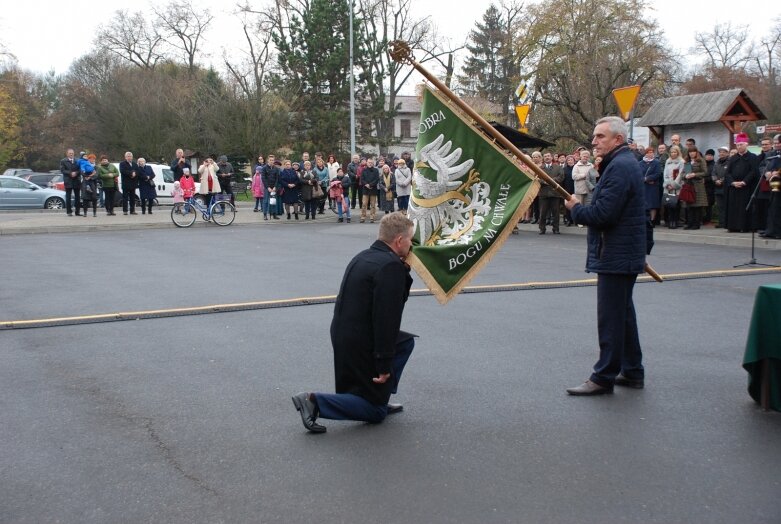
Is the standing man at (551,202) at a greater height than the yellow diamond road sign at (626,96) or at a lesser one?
lesser

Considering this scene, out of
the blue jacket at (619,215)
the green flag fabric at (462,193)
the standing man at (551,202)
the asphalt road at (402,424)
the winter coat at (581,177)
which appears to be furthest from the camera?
the standing man at (551,202)

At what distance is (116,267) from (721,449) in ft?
36.3

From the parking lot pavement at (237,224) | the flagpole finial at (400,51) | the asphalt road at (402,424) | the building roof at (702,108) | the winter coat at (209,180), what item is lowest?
the asphalt road at (402,424)

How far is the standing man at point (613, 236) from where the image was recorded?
5.75m

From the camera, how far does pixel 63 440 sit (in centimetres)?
505

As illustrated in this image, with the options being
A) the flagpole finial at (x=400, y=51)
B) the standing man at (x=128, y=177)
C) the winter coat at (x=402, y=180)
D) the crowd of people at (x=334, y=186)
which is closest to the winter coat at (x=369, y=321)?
the flagpole finial at (x=400, y=51)

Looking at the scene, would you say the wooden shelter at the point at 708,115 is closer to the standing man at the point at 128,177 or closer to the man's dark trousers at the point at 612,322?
the standing man at the point at 128,177

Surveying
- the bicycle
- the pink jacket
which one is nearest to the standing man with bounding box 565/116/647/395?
the bicycle

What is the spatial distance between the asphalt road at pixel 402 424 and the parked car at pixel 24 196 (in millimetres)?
27627

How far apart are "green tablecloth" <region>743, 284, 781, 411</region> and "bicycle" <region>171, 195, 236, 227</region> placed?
19.4 m

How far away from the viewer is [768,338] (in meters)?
5.44

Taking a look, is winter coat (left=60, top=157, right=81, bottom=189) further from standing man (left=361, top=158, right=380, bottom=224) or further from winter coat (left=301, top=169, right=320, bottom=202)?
standing man (left=361, top=158, right=380, bottom=224)

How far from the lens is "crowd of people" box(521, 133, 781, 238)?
16844 millimetres

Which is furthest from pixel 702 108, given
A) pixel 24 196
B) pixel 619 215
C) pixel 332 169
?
pixel 24 196
